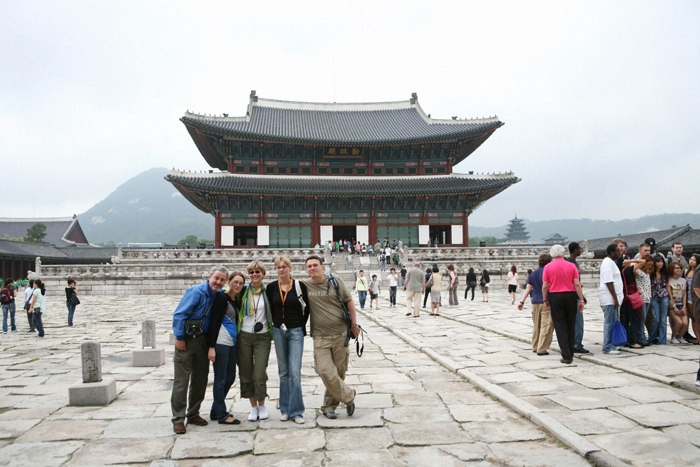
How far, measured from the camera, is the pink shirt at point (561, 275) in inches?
274

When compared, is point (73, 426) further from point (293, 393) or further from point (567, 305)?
point (567, 305)

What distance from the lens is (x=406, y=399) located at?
5.58 meters

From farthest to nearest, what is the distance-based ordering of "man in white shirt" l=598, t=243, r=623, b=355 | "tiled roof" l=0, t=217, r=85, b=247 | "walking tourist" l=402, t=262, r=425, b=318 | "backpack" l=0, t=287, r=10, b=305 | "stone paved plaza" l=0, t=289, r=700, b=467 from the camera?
"tiled roof" l=0, t=217, r=85, b=247 < "walking tourist" l=402, t=262, r=425, b=318 < "backpack" l=0, t=287, r=10, b=305 < "man in white shirt" l=598, t=243, r=623, b=355 < "stone paved plaza" l=0, t=289, r=700, b=467

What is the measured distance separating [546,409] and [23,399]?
6.51m

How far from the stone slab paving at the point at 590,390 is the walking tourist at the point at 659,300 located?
27cm

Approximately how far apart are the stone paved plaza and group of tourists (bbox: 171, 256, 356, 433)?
0.93 ft

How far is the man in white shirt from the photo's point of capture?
285 inches

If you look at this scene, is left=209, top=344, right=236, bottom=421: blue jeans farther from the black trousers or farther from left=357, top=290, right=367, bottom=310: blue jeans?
left=357, top=290, right=367, bottom=310: blue jeans

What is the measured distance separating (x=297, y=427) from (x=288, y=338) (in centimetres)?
91

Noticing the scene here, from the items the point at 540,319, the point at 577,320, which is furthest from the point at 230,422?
the point at 577,320

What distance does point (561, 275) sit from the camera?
22.9 feet

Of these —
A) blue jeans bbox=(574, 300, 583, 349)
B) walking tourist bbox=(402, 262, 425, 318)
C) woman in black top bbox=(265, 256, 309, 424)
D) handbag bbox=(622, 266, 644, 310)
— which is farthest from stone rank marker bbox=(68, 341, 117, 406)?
walking tourist bbox=(402, 262, 425, 318)

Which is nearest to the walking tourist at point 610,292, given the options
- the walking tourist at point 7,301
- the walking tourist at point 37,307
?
the walking tourist at point 37,307

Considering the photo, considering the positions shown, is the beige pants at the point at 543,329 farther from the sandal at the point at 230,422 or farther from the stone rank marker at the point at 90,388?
the stone rank marker at the point at 90,388
